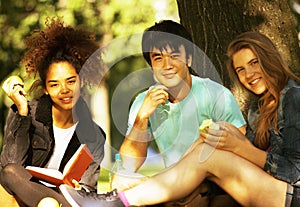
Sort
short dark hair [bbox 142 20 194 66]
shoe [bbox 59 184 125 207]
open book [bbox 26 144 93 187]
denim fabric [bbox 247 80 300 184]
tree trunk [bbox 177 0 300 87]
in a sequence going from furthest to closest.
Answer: tree trunk [bbox 177 0 300 87] → short dark hair [bbox 142 20 194 66] → open book [bbox 26 144 93 187] → shoe [bbox 59 184 125 207] → denim fabric [bbox 247 80 300 184]

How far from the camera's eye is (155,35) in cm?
479

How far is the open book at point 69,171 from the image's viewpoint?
443 centimetres

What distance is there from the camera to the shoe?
4.29 m

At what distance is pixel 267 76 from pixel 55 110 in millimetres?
1291

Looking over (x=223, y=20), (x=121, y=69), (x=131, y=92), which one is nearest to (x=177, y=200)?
(x=223, y=20)

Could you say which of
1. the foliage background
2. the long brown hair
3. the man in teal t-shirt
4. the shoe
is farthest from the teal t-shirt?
the foliage background

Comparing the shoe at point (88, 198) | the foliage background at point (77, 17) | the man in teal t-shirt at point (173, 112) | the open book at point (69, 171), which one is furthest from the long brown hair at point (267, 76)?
the foliage background at point (77, 17)

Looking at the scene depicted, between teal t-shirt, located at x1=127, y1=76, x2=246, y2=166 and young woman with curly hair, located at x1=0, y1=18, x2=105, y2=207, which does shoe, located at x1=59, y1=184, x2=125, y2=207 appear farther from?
teal t-shirt, located at x1=127, y1=76, x2=246, y2=166

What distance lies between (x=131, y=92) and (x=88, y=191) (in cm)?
735

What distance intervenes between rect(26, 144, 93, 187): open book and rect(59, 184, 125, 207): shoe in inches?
3.5

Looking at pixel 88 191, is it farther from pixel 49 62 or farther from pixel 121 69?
pixel 121 69

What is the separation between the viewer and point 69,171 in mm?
4434

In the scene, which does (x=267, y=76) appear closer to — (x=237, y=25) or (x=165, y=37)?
(x=165, y=37)

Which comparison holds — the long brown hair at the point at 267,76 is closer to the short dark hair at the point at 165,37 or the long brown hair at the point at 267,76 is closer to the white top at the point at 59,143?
the short dark hair at the point at 165,37
